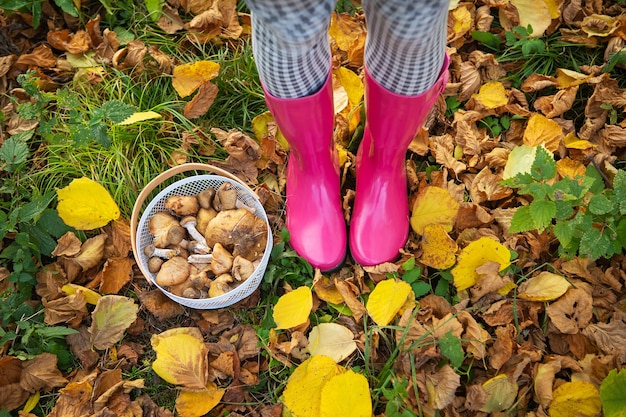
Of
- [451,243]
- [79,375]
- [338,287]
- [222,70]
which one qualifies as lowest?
[79,375]

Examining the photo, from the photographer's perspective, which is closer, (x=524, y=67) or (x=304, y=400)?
(x=304, y=400)

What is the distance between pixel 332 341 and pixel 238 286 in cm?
26

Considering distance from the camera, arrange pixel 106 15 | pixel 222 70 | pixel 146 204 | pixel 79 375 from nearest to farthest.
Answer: pixel 79 375, pixel 146 204, pixel 222 70, pixel 106 15

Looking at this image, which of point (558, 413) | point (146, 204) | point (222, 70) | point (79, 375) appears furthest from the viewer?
point (222, 70)

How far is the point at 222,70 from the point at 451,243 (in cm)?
82

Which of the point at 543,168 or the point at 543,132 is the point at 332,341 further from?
the point at 543,132

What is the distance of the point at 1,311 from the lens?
4.06 feet

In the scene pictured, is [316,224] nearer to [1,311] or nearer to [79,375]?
[79,375]

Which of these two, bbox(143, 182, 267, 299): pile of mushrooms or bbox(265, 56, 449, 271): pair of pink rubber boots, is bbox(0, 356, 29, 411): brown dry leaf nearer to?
bbox(143, 182, 267, 299): pile of mushrooms

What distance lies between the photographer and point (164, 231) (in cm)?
128

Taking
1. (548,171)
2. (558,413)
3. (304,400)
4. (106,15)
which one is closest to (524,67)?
(548,171)

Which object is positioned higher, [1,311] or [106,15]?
[106,15]

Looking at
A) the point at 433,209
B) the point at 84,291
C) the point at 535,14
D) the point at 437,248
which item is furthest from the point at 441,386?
the point at 535,14

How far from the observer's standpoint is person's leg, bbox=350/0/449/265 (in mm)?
763
